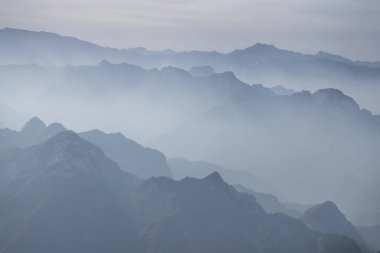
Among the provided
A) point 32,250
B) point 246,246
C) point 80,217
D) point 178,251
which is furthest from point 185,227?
point 32,250

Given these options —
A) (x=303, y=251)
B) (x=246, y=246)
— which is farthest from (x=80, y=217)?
(x=303, y=251)

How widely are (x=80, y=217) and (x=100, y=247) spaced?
14.0 m

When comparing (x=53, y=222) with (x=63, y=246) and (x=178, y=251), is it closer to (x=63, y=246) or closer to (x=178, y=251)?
(x=63, y=246)

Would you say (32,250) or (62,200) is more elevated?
(62,200)

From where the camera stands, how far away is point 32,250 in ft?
595

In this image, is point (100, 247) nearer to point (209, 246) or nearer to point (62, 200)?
point (62, 200)

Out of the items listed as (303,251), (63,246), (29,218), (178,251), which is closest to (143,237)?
(178,251)

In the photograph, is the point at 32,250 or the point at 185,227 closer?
the point at 32,250

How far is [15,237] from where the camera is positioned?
612 ft

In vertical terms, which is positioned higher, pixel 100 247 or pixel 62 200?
pixel 62 200

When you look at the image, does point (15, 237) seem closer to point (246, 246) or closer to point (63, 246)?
point (63, 246)

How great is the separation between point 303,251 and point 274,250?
11385 mm

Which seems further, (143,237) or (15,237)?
(143,237)

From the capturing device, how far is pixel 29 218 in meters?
192
